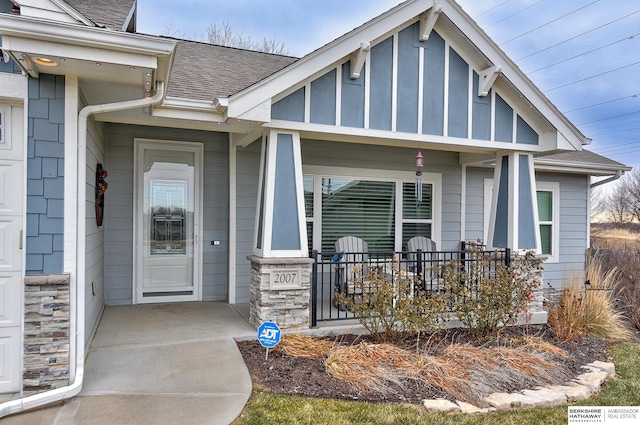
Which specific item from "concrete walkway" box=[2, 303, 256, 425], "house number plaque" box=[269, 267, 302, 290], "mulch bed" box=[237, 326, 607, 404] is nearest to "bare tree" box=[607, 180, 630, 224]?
"mulch bed" box=[237, 326, 607, 404]

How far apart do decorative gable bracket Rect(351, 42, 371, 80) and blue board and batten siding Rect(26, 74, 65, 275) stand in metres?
3.11

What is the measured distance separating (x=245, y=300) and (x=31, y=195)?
12.3 feet

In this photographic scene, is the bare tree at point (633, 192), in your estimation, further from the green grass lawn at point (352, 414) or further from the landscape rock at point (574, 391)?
the green grass lawn at point (352, 414)

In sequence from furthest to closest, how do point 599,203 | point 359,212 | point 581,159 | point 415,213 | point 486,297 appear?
1. point 599,203
2. point 581,159
3. point 415,213
4. point 359,212
5. point 486,297

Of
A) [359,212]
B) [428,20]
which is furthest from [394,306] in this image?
[428,20]

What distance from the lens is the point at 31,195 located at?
3379 mm

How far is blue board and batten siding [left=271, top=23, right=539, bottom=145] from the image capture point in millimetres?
5102

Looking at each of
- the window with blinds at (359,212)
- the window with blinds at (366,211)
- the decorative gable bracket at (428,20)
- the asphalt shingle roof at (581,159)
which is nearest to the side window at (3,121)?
the window with blinds at (366,211)

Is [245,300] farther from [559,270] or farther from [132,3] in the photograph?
[559,270]

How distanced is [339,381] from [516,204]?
160 inches

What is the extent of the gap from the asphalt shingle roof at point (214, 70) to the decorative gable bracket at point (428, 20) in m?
2.13

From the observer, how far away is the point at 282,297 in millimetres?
4926

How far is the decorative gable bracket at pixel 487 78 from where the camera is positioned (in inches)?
220

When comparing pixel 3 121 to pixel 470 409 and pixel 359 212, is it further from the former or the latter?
pixel 359 212
